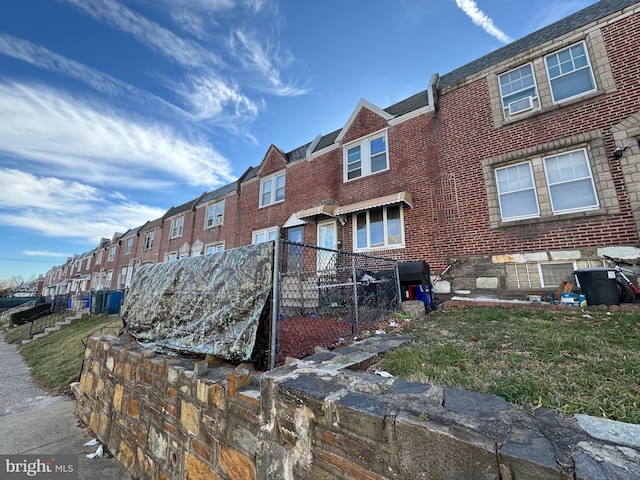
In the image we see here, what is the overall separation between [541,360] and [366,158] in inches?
359

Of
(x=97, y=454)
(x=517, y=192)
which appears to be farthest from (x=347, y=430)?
(x=517, y=192)

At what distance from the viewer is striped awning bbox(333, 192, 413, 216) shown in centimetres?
876

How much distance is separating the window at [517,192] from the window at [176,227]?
Answer: 20.7 m

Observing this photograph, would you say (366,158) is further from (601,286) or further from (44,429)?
(44,429)

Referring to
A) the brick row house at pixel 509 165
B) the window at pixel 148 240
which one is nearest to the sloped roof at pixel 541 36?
the brick row house at pixel 509 165

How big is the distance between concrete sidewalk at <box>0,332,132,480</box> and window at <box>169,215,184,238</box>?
1383cm

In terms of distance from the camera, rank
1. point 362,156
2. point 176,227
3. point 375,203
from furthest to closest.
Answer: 1. point 176,227
2. point 362,156
3. point 375,203

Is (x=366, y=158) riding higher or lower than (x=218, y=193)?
lower

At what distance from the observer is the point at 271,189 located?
14344 mm

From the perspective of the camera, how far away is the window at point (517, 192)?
280 inches

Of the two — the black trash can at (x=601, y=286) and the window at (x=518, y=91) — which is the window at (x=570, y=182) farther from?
the black trash can at (x=601, y=286)

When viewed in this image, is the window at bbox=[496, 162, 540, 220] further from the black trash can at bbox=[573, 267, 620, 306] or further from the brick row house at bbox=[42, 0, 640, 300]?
the black trash can at bbox=[573, 267, 620, 306]

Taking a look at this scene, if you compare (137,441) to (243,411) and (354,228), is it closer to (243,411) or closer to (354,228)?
(243,411)

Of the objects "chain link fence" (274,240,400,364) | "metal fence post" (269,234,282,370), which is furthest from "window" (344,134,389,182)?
"metal fence post" (269,234,282,370)
